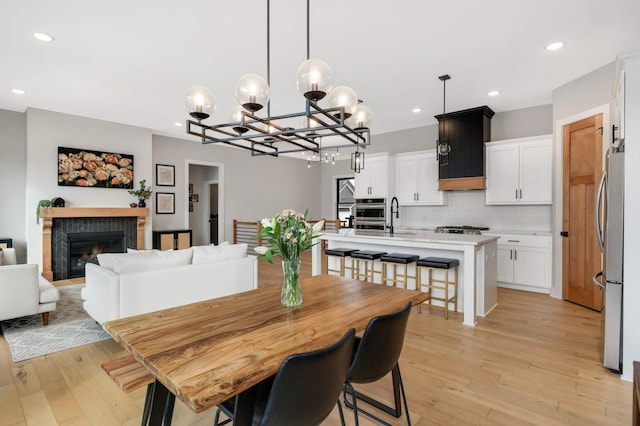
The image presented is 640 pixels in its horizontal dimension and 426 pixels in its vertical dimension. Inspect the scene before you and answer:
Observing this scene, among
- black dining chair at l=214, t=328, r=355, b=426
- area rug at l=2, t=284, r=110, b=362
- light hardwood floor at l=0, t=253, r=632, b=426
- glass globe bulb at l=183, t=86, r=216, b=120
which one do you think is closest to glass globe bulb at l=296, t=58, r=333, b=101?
glass globe bulb at l=183, t=86, r=216, b=120

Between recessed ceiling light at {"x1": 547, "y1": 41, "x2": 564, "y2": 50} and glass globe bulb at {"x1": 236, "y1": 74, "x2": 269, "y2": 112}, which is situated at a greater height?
recessed ceiling light at {"x1": 547, "y1": 41, "x2": 564, "y2": 50}

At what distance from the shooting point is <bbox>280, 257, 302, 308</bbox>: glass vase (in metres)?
1.84

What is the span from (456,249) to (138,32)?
12.5 feet

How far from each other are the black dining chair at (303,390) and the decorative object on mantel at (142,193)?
6.05 metres

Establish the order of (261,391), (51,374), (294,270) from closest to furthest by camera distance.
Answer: (261,391), (294,270), (51,374)

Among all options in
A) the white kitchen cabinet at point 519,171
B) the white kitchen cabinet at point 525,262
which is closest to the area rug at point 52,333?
the white kitchen cabinet at point 525,262

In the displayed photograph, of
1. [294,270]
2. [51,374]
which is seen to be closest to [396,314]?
[294,270]

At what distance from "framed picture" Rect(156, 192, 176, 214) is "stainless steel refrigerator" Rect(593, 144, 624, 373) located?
7181 millimetres

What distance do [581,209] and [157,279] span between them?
4874 millimetres

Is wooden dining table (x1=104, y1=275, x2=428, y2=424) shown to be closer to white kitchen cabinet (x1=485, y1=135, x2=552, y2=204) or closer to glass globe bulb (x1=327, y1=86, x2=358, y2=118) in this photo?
glass globe bulb (x1=327, y1=86, x2=358, y2=118)

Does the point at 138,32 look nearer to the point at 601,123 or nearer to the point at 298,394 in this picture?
the point at 298,394

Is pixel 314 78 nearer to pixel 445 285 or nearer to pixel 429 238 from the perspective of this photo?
pixel 429 238

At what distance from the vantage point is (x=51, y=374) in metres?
2.50

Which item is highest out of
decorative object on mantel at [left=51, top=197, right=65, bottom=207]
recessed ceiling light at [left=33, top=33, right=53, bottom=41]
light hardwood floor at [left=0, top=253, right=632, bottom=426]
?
recessed ceiling light at [left=33, top=33, right=53, bottom=41]
